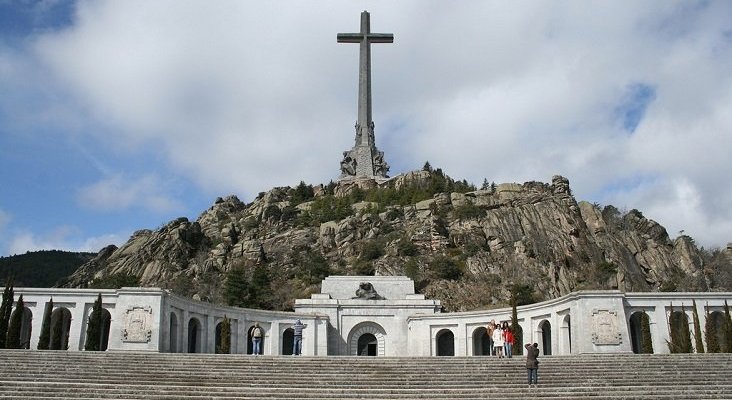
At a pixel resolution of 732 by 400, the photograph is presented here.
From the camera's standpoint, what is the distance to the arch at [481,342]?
154 ft

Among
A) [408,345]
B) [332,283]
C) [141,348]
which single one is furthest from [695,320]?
[141,348]

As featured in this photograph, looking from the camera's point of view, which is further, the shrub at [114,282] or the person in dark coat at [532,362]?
the shrub at [114,282]

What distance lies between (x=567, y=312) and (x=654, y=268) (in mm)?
42567

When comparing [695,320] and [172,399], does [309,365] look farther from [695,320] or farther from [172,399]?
[695,320]

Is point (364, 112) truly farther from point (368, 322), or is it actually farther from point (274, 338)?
point (274, 338)

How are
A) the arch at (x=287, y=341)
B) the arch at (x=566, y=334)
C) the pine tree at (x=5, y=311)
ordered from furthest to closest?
the arch at (x=287, y=341) → the arch at (x=566, y=334) → the pine tree at (x=5, y=311)

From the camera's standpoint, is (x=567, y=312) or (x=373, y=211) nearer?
(x=567, y=312)

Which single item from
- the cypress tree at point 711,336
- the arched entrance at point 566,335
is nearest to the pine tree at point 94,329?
the arched entrance at point 566,335

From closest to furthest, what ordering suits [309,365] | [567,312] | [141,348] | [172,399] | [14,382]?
[172,399] < [14,382] < [309,365] < [141,348] < [567,312]

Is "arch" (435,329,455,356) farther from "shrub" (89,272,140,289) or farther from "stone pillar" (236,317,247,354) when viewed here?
"shrub" (89,272,140,289)

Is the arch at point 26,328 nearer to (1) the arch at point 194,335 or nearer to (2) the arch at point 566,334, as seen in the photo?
(1) the arch at point 194,335

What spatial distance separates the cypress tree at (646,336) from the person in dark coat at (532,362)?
14.2 meters

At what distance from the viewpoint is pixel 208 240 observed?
8544 cm

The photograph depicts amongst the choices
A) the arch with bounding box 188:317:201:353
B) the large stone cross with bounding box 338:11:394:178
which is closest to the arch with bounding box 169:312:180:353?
the arch with bounding box 188:317:201:353
